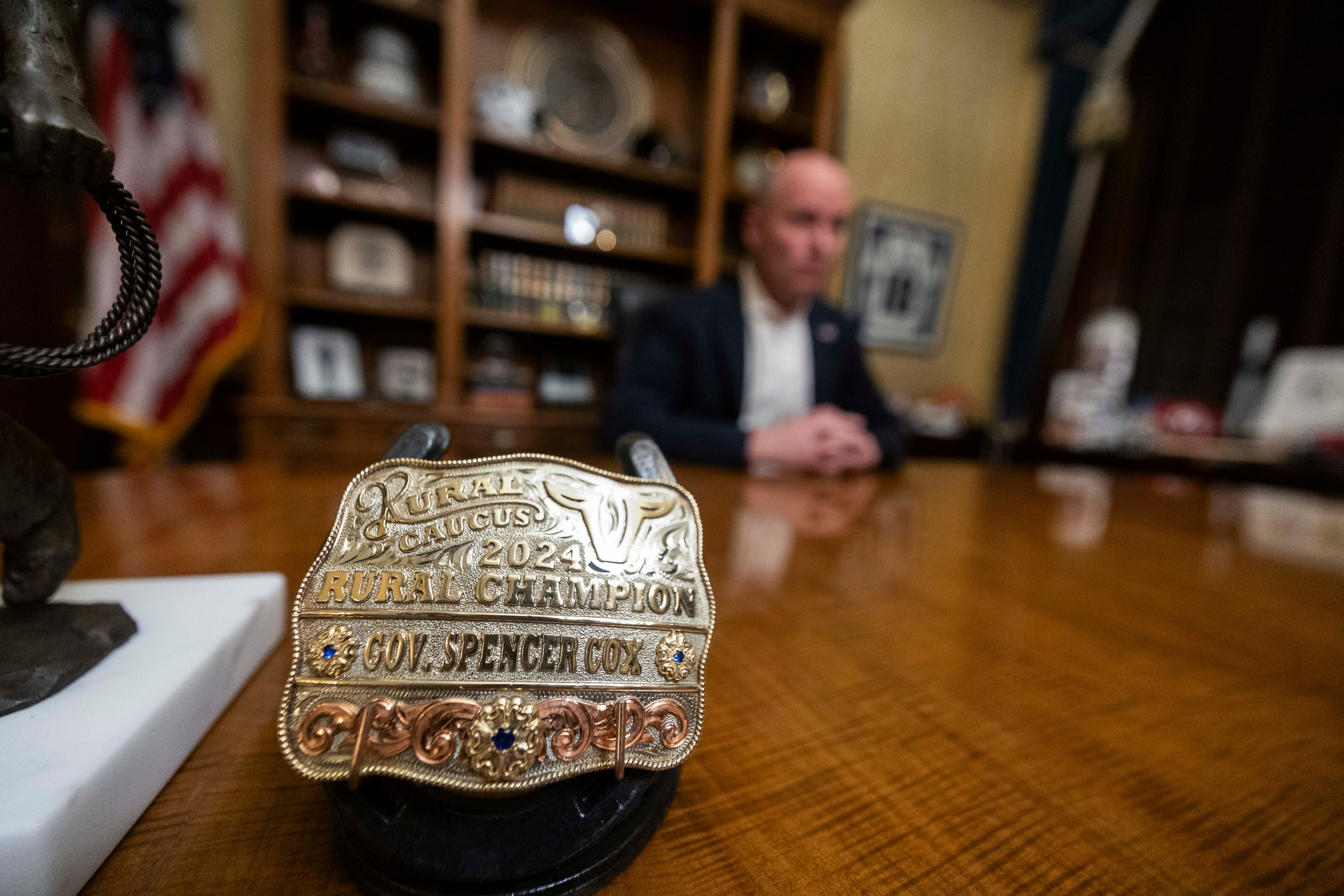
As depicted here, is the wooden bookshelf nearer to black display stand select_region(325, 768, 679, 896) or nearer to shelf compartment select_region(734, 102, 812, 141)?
shelf compartment select_region(734, 102, 812, 141)

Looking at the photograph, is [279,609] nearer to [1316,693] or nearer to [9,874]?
[9,874]

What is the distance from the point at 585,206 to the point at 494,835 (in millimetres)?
2371

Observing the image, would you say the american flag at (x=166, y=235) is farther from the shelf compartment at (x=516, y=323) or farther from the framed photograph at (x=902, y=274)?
the framed photograph at (x=902, y=274)

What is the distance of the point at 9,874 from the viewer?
0.15 metres

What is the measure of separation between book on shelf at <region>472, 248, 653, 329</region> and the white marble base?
193 centimetres

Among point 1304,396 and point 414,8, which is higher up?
point 414,8

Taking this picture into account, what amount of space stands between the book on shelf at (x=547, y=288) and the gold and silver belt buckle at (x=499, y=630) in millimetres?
1978

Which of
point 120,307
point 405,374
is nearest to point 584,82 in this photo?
point 405,374

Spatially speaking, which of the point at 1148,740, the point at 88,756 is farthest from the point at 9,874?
the point at 1148,740

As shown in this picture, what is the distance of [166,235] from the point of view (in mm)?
1698

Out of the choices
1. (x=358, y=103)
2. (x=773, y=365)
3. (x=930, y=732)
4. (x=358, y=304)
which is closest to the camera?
(x=930, y=732)

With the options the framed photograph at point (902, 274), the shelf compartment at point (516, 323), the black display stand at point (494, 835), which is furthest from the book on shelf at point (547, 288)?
the black display stand at point (494, 835)

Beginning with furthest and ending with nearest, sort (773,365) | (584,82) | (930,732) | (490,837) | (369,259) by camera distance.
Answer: (584,82) < (369,259) < (773,365) < (930,732) < (490,837)

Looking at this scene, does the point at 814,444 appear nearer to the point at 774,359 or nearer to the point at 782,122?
the point at 774,359
